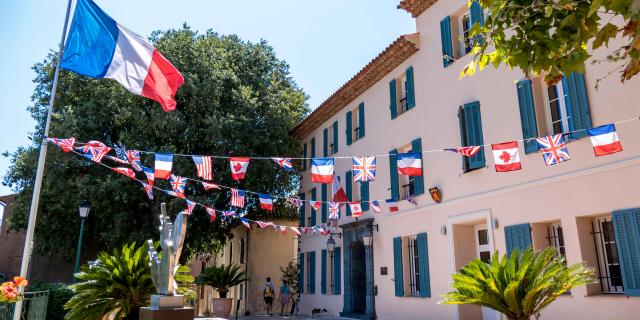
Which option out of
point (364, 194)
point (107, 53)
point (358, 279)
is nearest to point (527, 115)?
point (364, 194)

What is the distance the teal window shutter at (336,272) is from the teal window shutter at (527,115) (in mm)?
10404

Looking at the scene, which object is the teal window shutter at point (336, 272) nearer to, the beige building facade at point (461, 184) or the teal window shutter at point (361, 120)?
the beige building facade at point (461, 184)

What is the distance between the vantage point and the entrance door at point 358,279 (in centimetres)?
1831

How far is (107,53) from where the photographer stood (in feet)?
29.7

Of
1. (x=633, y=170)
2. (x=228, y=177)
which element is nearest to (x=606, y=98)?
(x=633, y=170)

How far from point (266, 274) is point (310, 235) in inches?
186

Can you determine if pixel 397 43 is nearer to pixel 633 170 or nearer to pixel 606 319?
pixel 633 170

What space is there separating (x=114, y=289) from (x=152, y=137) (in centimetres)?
928

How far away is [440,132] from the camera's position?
1394cm

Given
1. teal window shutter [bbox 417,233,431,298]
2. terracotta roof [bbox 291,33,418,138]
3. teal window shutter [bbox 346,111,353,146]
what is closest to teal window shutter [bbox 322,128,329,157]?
terracotta roof [bbox 291,33,418,138]

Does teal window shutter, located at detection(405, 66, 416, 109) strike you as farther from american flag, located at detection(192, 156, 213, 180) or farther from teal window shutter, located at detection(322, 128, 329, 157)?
teal window shutter, located at detection(322, 128, 329, 157)

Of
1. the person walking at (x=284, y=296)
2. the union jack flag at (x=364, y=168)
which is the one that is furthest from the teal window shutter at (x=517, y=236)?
the person walking at (x=284, y=296)

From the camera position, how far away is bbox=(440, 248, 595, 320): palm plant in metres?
8.29

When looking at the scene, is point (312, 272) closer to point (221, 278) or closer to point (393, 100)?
point (221, 278)
